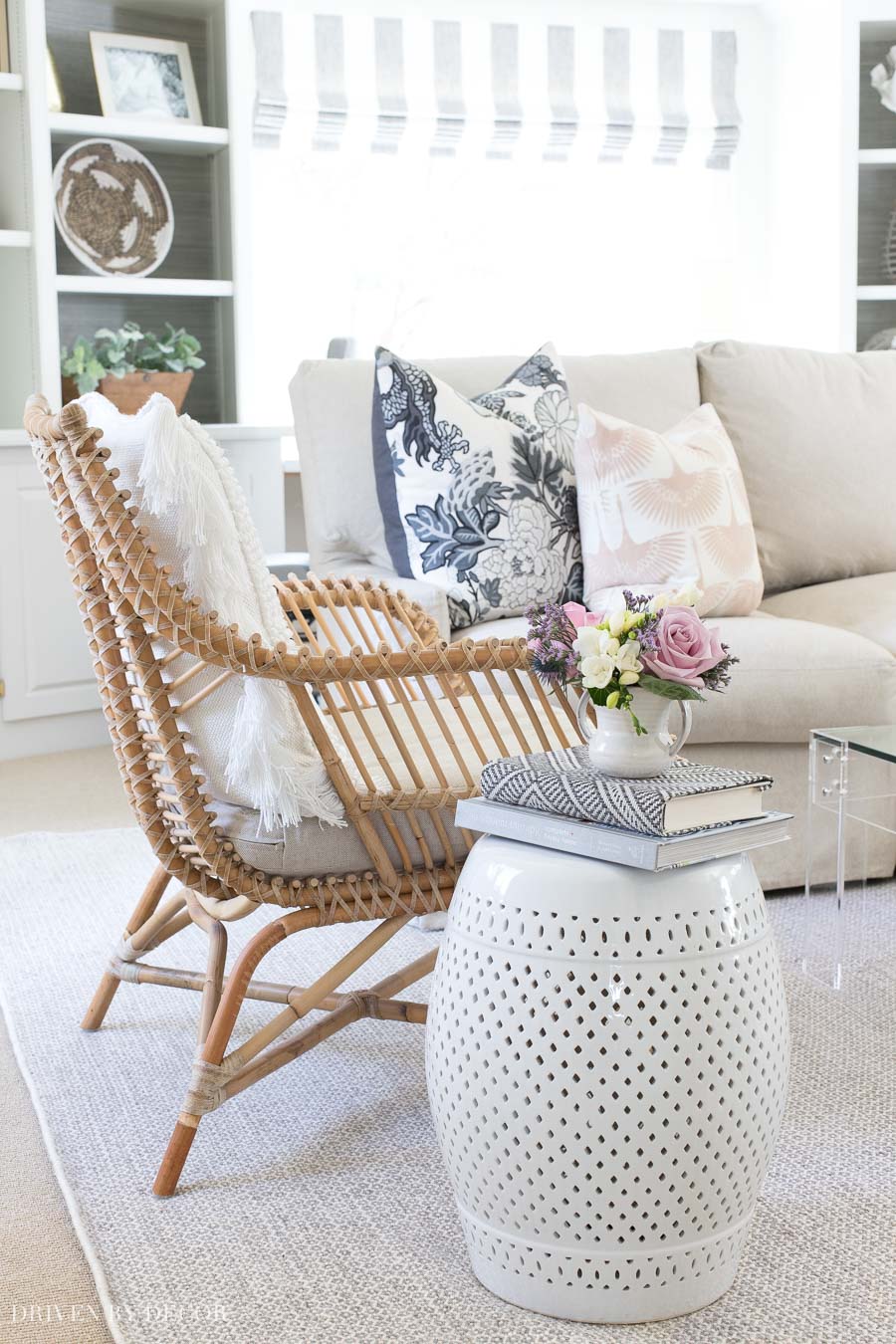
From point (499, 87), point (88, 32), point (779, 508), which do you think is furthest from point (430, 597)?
point (499, 87)

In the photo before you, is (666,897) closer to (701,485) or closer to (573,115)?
(701,485)

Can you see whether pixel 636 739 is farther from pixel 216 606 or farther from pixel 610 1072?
pixel 216 606

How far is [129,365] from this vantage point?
3.74 m

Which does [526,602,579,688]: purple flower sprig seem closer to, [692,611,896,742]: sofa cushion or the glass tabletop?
the glass tabletop

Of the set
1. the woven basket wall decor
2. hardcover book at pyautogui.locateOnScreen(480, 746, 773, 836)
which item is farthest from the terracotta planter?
hardcover book at pyautogui.locateOnScreen(480, 746, 773, 836)

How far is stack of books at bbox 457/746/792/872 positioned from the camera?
1200 millimetres

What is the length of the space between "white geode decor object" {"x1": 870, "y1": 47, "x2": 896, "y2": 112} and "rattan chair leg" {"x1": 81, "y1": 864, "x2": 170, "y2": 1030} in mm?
3565

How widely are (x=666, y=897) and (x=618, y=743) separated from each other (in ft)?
0.51

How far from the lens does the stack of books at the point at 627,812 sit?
1200mm

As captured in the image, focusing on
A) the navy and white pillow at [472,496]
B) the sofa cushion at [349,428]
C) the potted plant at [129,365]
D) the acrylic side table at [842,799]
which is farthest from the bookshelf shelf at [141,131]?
the acrylic side table at [842,799]

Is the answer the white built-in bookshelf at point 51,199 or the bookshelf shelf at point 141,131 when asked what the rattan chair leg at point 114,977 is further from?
the bookshelf shelf at point 141,131

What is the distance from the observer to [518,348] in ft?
15.1

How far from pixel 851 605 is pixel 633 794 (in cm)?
166

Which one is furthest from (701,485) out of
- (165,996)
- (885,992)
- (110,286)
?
(110,286)
